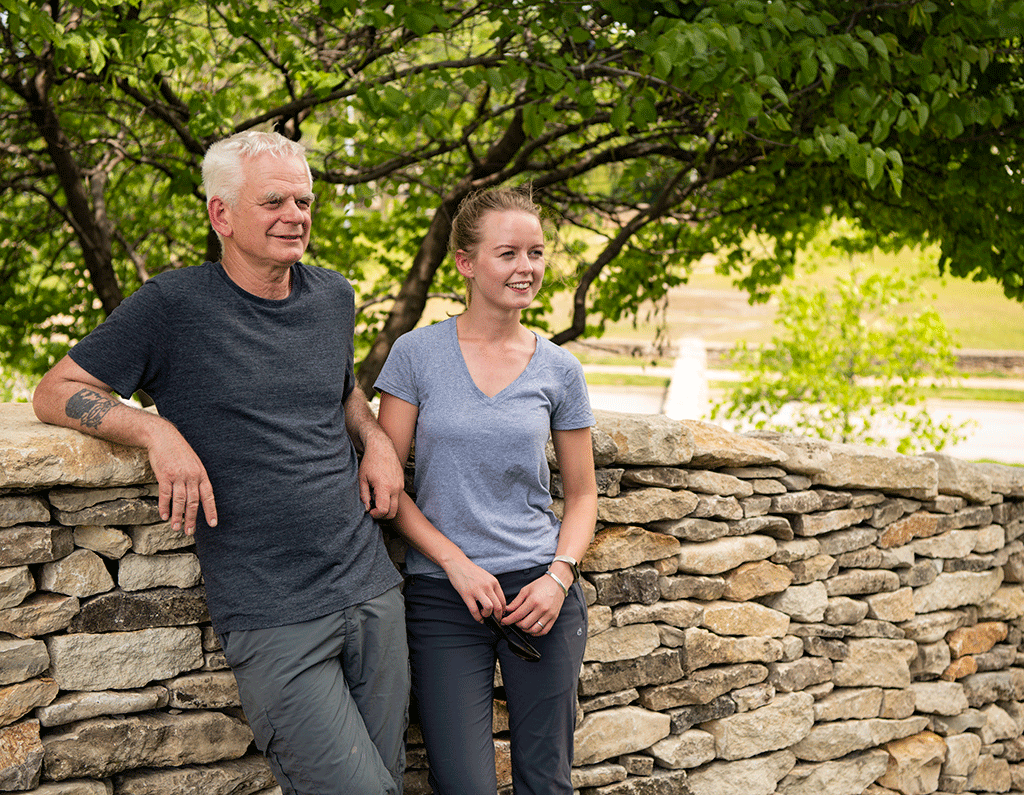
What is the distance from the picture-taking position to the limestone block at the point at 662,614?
9.54 feet

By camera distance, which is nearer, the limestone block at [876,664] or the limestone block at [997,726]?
the limestone block at [876,664]

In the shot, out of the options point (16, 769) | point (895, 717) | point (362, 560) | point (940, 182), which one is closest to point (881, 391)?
point (940, 182)

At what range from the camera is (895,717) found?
353 cm

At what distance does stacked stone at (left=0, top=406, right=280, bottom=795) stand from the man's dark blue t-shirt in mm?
288

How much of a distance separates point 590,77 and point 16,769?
10.1 feet

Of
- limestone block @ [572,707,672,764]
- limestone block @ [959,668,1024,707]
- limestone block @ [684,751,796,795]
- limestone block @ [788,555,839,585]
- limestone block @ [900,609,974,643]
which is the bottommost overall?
limestone block @ [684,751,796,795]

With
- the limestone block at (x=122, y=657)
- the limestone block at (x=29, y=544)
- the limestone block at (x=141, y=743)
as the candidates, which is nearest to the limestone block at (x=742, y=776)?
the limestone block at (x=141, y=743)

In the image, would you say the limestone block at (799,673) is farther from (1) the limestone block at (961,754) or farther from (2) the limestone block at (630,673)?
(1) the limestone block at (961,754)

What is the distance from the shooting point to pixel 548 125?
17.8 ft

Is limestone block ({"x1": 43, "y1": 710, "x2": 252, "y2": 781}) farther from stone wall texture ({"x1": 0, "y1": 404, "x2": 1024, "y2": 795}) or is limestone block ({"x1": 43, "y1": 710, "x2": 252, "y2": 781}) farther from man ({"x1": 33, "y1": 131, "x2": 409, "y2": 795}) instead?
man ({"x1": 33, "y1": 131, "x2": 409, "y2": 795})

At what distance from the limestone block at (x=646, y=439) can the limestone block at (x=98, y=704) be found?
146 cm

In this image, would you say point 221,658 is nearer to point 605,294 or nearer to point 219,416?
point 219,416

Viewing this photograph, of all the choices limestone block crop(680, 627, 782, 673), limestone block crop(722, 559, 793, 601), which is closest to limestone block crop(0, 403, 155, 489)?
limestone block crop(680, 627, 782, 673)

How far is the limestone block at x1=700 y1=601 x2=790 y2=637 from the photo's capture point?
10.1 ft
